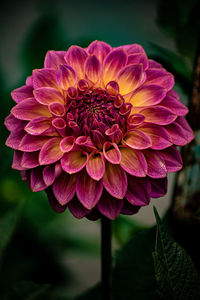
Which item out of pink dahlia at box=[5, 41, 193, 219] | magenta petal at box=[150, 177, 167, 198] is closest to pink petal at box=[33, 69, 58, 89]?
pink dahlia at box=[5, 41, 193, 219]

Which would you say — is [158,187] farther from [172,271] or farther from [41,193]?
[41,193]

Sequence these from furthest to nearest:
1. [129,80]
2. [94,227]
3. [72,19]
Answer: [94,227] < [72,19] < [129,80]

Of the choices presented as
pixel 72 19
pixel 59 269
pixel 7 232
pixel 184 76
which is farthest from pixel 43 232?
pixel 72 19

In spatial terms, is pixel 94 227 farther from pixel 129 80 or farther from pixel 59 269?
pixel 129 80

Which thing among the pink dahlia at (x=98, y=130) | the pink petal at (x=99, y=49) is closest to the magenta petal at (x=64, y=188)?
the pink dahlia at (x=98, y=130)

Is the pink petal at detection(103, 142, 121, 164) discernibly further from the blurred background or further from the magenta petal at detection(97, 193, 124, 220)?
the blurred background

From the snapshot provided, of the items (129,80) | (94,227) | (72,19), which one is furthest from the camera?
(94,227)

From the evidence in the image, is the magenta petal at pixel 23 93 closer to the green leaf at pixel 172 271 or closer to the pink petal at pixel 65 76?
the pink petal at pixel 65 76
